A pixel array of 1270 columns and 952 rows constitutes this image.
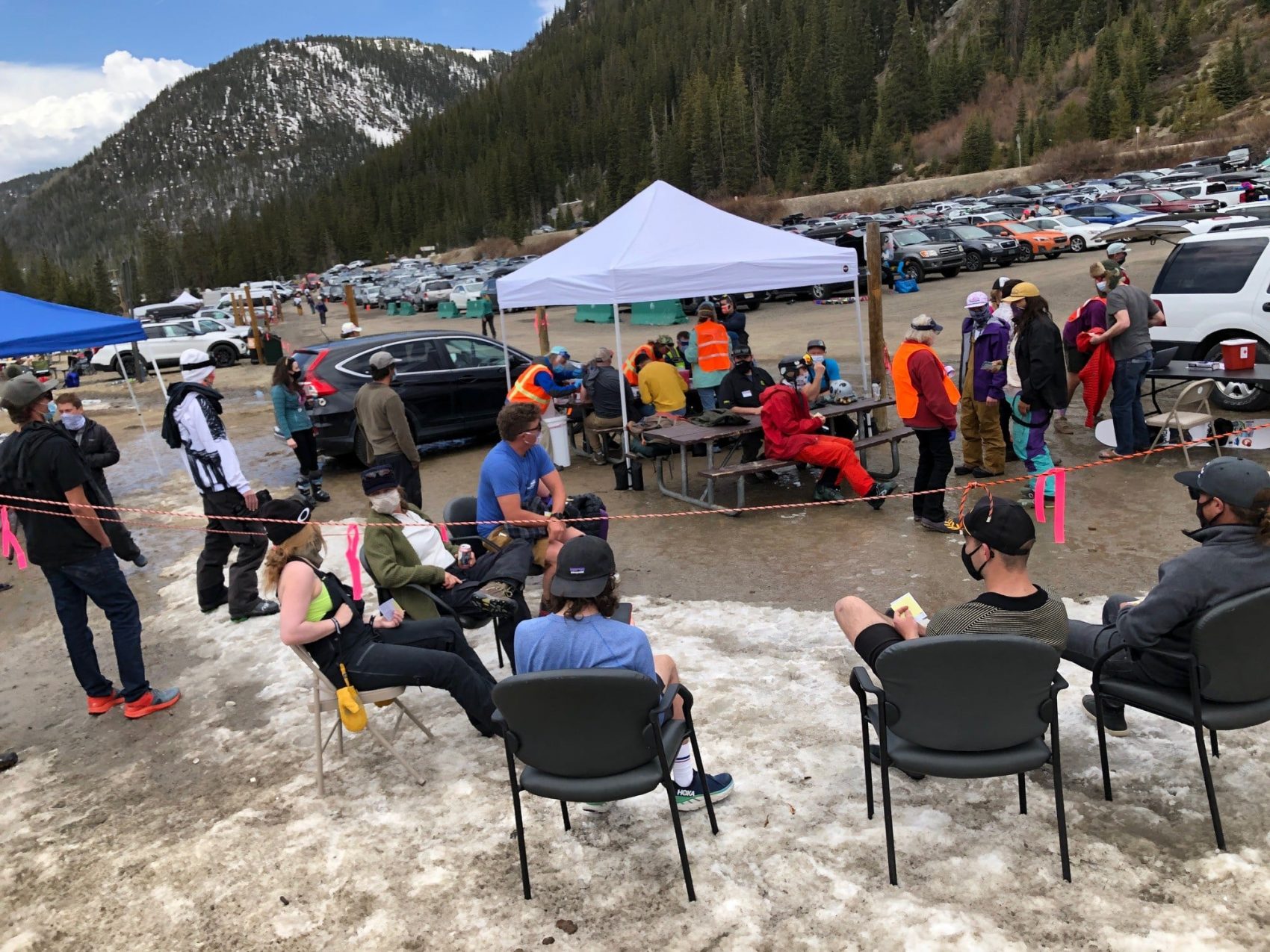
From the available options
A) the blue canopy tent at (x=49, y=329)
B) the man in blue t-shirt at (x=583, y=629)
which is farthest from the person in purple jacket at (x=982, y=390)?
the blue canopy tent at (x=49, y=329)

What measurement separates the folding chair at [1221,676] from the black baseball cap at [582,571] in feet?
6.01

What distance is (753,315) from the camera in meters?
25.2

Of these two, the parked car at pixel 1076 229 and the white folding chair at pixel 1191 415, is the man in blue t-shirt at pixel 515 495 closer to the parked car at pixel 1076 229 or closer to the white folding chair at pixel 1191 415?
the white folding chair at pixel 1191 415

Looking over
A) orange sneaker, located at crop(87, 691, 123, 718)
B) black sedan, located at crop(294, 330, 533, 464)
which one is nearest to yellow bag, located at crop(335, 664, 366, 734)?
orange sneaker, located at crop(87, 691, 123, 718)

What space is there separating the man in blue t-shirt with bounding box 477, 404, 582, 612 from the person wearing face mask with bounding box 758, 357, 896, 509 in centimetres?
260

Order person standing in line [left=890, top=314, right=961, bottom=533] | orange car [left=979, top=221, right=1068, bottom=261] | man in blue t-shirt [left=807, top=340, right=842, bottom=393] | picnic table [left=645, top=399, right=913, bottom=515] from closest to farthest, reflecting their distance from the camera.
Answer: person standing in line [left=890, top=314, right=961, bottom=533]
picnic table [left=645, top=399, right=913, bottom=515]
man in blue t-shirt [left=807, top=340, right=842, bottom=393]
orange car [left=979, top=221, right=1068, bottom=261]

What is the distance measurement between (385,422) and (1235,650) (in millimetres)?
6125

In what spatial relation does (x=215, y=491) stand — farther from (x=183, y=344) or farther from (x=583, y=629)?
(x=183, y=344)

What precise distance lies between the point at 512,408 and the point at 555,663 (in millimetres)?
2391

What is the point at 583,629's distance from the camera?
3115 mm

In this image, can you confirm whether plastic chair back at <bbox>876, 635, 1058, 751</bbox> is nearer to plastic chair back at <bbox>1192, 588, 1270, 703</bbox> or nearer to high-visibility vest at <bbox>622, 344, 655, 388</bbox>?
plastic chair back at <bbox>1192, 588, 1270, 703</bbox>

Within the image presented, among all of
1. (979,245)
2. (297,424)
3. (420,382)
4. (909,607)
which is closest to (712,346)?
(420,382)

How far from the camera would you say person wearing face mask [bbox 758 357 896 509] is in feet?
24.0

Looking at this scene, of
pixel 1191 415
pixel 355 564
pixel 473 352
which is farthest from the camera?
pixel 473 352
